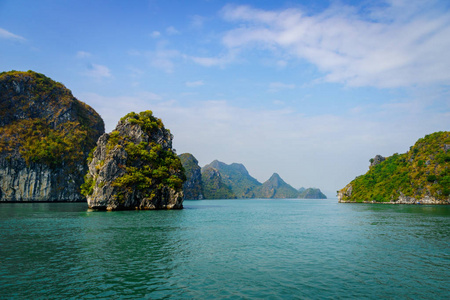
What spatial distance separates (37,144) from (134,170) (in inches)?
4756

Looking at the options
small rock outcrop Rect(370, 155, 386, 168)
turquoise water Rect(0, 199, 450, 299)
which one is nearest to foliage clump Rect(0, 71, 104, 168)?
turquoise water Rect(0, 199, 450, 299)

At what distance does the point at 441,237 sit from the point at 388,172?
487 feet

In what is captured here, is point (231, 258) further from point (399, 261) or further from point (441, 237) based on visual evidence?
Result: point (441, 237)

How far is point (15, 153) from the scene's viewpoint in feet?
527

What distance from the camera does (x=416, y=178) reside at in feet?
449

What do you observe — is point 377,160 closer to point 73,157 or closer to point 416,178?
point 416,178

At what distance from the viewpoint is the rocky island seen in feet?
412

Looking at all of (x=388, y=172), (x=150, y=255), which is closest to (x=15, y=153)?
(x=150, y=255)

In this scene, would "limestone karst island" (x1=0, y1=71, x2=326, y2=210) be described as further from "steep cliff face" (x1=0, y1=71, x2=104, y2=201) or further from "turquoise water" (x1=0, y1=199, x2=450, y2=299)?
"turquoise water" (x1=0, y1=199, x2=450, y2=299)

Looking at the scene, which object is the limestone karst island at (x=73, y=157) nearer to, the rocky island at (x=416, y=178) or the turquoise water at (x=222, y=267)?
the turquoise water at (x=222, y=267)

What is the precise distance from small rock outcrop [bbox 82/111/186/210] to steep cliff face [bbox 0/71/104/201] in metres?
98.9

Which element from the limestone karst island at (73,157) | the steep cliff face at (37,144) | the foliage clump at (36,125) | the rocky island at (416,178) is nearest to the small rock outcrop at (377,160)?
the rocky island at (416,178)

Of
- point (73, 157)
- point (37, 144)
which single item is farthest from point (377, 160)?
point (37, 144)

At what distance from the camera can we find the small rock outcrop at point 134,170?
8300 centimetres
